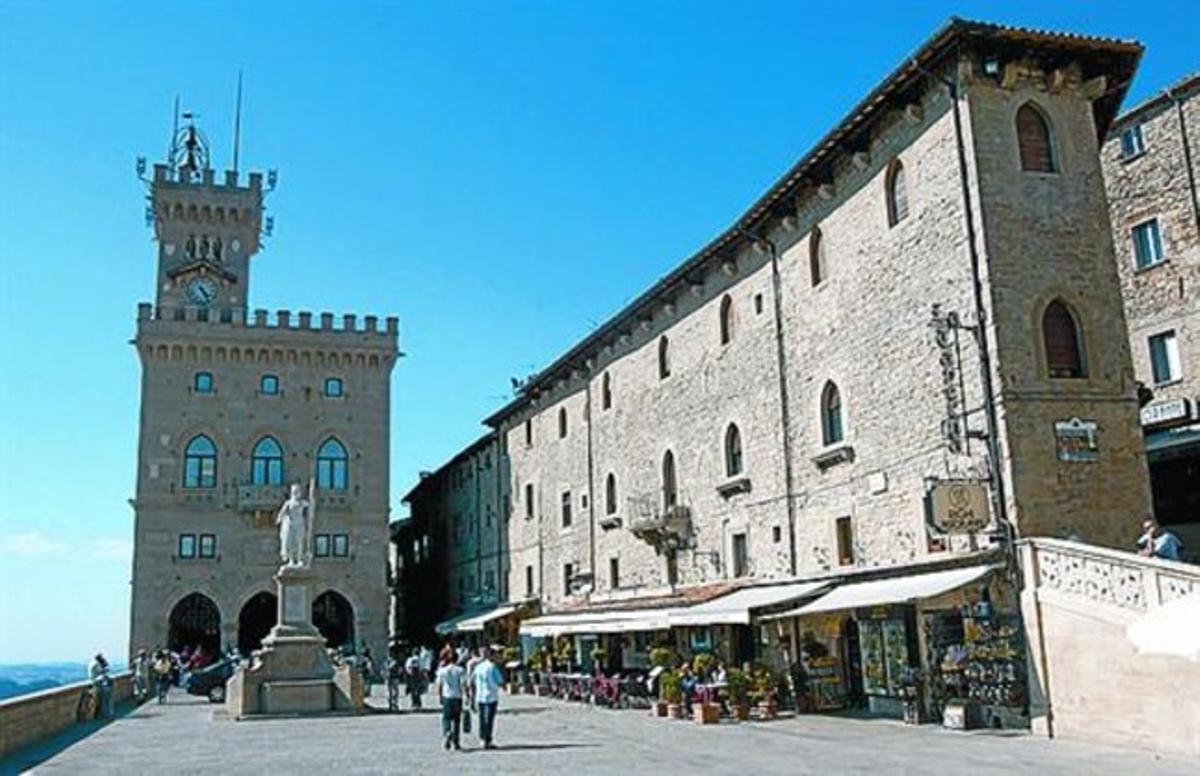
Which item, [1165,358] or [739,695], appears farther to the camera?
[1165,358]

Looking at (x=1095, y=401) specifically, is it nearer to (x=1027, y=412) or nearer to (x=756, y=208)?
(x=1027, y=412)

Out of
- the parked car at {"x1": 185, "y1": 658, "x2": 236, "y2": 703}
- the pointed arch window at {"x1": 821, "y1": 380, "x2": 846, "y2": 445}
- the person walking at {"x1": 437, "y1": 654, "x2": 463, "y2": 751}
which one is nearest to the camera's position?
the person walking at {"x1": 437, "y1": 654, "x2": 463, "y2": 751}

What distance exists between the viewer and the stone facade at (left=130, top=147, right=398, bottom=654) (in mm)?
41188

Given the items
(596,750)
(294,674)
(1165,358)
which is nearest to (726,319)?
(1165,358)

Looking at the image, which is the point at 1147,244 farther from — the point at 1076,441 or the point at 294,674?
the point at 294,674

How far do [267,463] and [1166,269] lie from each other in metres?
31.8

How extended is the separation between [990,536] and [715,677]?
244 inches

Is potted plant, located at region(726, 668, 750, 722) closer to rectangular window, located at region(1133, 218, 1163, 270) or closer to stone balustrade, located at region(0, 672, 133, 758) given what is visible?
stone balustrade, located at region(0, 672, 133, 758)

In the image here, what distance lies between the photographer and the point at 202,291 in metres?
46.7

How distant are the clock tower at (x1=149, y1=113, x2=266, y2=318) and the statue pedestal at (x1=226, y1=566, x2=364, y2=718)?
23.7m

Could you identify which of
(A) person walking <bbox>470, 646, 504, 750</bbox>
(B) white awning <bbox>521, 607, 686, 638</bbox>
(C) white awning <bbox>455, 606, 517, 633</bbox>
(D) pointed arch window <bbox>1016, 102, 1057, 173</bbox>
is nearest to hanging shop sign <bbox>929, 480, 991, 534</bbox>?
(D) pointed arch window <bbox>1016, 102, 1057, 173</bbox>

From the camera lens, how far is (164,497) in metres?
41.3

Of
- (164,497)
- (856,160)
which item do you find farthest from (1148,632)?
(164,497)

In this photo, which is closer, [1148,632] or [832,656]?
[1148,632]
